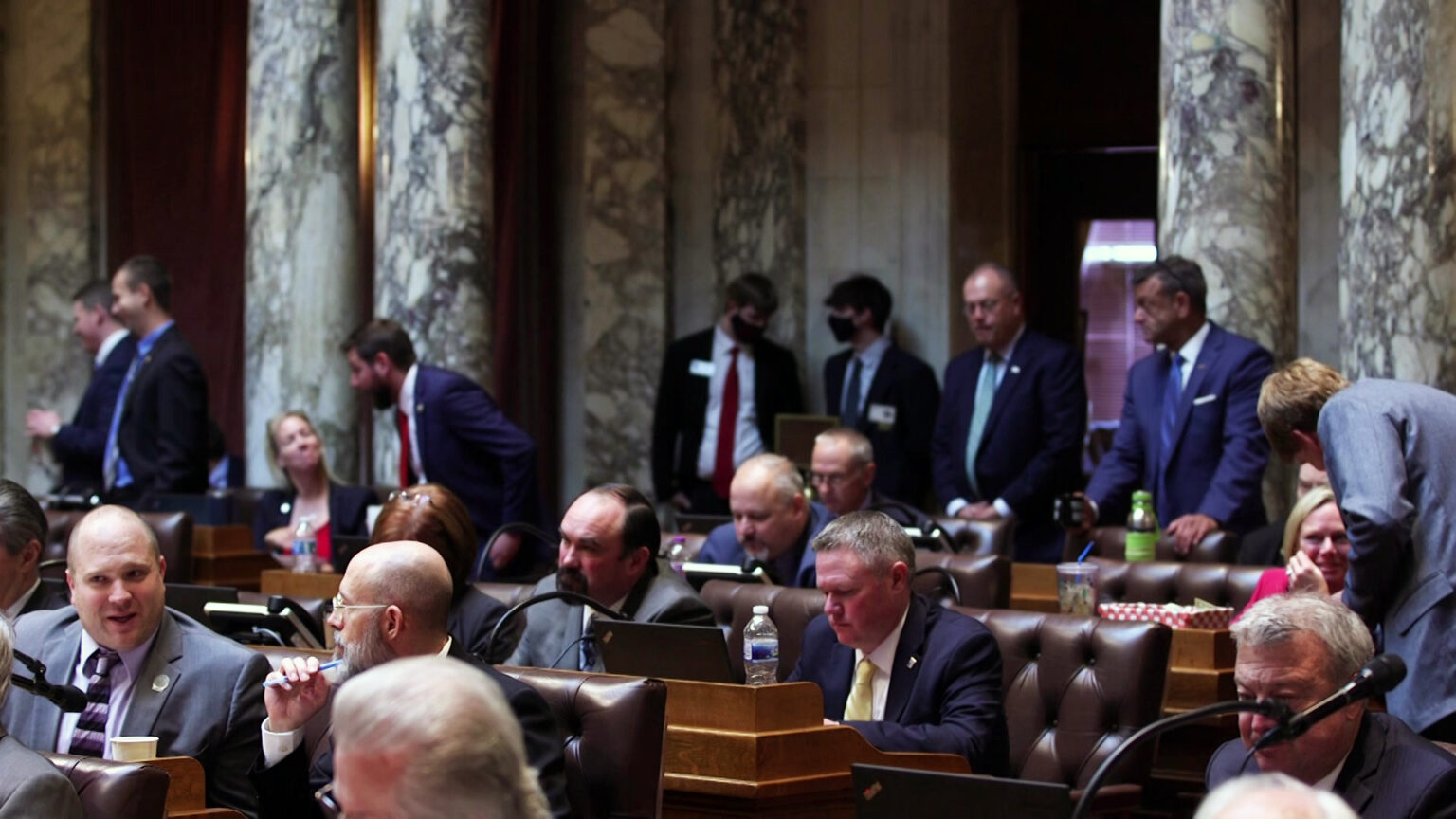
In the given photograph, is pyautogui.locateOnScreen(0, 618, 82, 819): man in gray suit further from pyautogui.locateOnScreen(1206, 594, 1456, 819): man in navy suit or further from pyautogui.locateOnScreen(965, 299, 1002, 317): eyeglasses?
pyautogui.locateOnScreen(965, 299, 1002, 317): eyeglasses

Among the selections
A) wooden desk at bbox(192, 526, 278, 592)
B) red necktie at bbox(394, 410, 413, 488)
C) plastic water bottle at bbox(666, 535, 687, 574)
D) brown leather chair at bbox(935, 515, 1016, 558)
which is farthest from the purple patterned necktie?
wooden desk at bbox(192, 526, 278, 592)

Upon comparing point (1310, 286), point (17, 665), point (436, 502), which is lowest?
point (17, 665)

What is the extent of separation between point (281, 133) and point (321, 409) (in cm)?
129

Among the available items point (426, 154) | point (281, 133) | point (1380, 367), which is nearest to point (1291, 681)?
point (1380, 367)

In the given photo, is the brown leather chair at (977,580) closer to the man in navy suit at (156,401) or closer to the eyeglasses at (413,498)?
the eyeglasses at (413,498)

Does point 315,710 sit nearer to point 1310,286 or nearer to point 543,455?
point 1310,286

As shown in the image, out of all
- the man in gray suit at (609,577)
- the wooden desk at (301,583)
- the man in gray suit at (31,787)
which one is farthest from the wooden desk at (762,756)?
the wooden desk at (301,583)

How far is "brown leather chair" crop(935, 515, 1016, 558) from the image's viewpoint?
7.10 m

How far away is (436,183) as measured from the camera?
8984mm

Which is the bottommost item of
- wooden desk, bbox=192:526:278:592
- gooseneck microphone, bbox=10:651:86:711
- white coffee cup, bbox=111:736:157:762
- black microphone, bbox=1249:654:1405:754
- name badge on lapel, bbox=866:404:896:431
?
wooden desk, bbox=192:526:278:592

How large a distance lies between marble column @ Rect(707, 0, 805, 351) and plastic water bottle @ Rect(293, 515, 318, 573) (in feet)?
11.5

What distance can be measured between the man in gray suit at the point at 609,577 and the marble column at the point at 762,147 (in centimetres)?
529

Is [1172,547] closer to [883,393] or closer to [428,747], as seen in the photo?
[883,393]

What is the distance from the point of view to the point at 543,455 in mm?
11578
